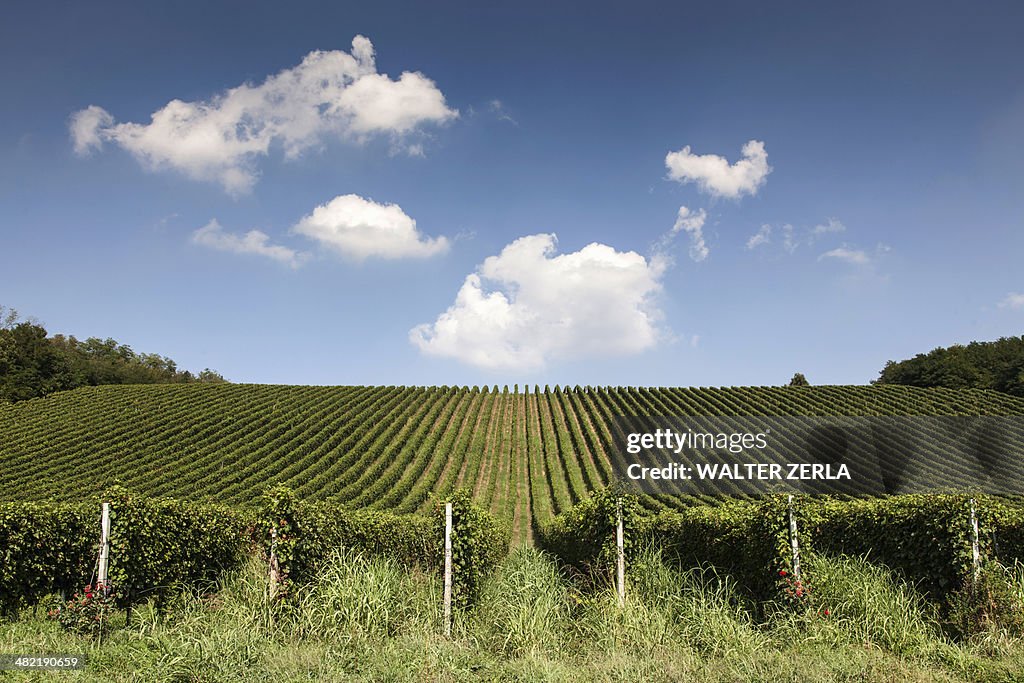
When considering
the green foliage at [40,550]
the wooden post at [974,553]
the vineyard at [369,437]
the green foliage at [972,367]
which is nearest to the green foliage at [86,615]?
the green foliage at [40,550]

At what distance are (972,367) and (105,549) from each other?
257 ft

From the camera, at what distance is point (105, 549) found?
303 inches

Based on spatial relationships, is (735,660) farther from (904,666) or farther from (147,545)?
(147,545)

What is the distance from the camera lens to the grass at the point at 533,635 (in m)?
5.62

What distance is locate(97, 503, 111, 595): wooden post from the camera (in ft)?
24.9

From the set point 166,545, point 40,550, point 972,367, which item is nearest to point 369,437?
point 40,550

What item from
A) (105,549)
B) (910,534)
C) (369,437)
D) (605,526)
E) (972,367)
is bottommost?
(369,437)

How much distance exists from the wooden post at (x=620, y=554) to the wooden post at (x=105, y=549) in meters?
7.09

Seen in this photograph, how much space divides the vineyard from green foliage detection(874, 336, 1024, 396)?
10412 millimetres

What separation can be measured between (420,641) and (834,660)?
14.6 feet

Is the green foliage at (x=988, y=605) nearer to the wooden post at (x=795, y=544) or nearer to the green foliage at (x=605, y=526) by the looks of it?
the wooden post at (x=795, y=544)

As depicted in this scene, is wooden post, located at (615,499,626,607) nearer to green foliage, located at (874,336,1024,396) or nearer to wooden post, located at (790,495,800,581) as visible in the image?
wooden post, located at (790,495,800,581)

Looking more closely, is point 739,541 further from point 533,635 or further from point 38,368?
point 38,368

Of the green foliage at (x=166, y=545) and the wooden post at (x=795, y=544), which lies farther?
the green foliage at (x=166, y=545)
